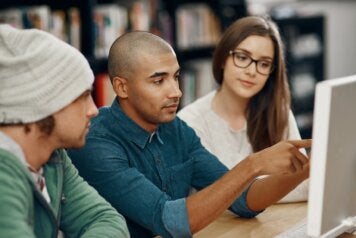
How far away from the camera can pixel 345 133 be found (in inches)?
51.8

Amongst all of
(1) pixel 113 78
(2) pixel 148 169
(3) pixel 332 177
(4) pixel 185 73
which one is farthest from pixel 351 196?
(4) pixel 185 73

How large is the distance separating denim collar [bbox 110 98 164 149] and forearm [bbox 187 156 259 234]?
0.28m

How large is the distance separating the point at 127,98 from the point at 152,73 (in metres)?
0.11

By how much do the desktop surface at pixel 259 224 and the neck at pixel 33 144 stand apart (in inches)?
19.9

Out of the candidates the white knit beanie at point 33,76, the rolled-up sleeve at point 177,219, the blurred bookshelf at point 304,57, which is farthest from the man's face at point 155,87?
the blurred bookshelf at point 304,57

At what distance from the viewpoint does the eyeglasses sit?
235 centimetres

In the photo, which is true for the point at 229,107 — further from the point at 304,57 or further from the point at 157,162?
the point at 304,57

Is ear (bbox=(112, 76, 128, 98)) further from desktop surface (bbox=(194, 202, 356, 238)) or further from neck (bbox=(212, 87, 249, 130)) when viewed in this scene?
neck (bbox=(212, 87, 249, 130))

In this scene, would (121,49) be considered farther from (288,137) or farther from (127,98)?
(288,137)

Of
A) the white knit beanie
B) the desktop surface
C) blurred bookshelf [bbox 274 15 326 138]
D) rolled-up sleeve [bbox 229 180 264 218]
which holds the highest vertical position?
the white knit beanie

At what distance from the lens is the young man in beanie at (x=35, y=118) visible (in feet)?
4.12

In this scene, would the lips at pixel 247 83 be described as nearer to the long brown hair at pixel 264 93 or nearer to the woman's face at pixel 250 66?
the woman's face at pixel 250 66

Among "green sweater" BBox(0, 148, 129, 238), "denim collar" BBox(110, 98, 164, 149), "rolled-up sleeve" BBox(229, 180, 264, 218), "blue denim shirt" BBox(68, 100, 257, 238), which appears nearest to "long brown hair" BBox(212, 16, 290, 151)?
"blue denim shirt" BBox(68, 100, 257, 238)

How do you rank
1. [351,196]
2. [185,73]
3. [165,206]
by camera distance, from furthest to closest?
[185,73] < [165,206] < [351,196]
